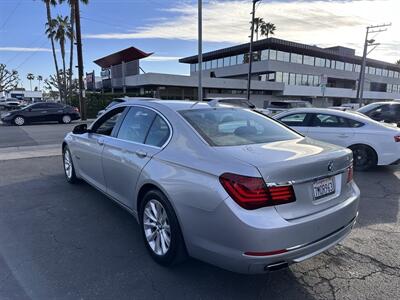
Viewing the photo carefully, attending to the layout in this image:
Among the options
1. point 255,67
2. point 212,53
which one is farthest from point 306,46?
point 212,53

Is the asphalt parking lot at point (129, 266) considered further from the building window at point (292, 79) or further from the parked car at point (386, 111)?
the building window at point (292, 79)

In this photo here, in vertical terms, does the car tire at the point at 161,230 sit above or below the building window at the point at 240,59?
below

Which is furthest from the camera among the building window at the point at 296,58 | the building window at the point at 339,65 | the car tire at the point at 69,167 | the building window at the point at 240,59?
the building window at the point at 339,65

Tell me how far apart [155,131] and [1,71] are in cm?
9167

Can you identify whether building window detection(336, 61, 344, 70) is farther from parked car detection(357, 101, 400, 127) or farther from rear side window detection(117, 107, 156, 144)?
rear side window detection(117, 107, 156, 144)

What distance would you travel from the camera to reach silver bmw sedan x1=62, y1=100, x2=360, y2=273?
232 centimetres

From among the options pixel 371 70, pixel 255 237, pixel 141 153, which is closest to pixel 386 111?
pixel 141 153

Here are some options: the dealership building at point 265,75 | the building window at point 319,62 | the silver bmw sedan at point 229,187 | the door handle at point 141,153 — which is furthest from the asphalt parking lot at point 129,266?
the building window at point 319,62

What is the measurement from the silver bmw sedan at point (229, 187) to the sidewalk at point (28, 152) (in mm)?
6173

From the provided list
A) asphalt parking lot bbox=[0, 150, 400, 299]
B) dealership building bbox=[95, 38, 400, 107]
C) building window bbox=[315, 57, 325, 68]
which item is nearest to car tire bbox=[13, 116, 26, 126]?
dealership building bbox=[95, 38, 400, 107]

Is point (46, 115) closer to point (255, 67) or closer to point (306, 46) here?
point (255, 67)

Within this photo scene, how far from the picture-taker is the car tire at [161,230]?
2834 millimetres

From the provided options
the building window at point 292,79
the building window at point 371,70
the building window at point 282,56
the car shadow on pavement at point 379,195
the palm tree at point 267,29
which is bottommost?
the car shadow on pavement at point 379,195

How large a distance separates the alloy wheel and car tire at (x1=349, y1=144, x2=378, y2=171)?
557 centimetres
